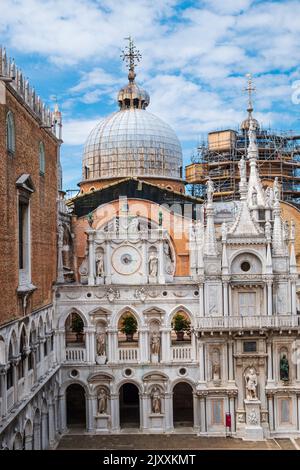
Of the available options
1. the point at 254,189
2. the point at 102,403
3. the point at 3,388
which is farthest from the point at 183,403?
the point at 3,388

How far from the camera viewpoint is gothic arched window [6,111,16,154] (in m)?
22.5

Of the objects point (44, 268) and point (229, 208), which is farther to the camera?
point (229, 208)

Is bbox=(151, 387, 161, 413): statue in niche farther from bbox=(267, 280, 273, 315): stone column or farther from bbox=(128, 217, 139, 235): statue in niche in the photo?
bbox=(128, 217, 139, 235): statue in niche

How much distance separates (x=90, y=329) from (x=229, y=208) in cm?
1733

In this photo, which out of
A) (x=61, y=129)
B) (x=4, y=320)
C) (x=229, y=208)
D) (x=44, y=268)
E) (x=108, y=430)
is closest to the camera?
(x=4, y=320)

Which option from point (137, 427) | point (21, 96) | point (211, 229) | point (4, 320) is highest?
point (21, 96)

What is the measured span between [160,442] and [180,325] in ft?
25.6

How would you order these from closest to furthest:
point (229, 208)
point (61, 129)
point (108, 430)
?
point (108, 430) → point (61, 129) → point (229, 208)

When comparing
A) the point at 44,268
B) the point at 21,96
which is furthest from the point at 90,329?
the point at 21,96

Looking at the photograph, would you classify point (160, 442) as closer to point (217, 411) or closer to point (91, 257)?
point (217, 411)

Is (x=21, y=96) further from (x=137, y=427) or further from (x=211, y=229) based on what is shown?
(x=137, y=427)

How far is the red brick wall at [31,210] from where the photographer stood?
21.8m

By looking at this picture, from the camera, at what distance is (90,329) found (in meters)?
32.2

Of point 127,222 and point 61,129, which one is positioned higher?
point 61,129
